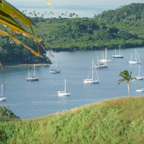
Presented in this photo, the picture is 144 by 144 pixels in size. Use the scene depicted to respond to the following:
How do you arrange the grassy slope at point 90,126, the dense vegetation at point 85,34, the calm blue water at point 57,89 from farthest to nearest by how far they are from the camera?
the dense vegetation at point 85,34
the calm blue water at point 57,89
the grassy slope at point 90,126

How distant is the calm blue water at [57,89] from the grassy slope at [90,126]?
1727 centimetres

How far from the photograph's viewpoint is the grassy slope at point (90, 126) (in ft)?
29.4

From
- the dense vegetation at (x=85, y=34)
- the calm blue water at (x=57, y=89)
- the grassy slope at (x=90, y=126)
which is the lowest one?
the calm blue water at (x=57, y=89)

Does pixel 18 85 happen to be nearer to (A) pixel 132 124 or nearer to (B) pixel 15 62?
(B) pixel 15 62

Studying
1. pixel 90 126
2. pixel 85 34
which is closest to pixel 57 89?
pixel 90 126

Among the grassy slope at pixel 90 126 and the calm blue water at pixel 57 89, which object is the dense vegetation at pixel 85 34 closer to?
the calm blue water at pixel 57 89

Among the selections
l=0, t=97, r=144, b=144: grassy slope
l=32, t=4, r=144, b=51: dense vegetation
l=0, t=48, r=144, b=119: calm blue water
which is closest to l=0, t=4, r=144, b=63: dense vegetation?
l=32, t=4, r=144, b=51: dense vegetation

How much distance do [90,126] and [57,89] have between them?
29400 mm

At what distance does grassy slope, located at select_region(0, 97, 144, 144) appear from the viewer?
29.4 ft

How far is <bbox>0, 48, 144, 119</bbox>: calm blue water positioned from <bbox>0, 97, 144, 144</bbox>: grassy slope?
17.3m

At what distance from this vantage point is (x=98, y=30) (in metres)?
87.8

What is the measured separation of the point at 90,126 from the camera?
9.50 m

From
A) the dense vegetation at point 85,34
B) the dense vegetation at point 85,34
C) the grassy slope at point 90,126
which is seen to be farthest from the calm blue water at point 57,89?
the dense vegetation at point 85,34

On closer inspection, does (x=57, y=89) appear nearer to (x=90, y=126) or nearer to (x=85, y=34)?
(x=90, y=126)
